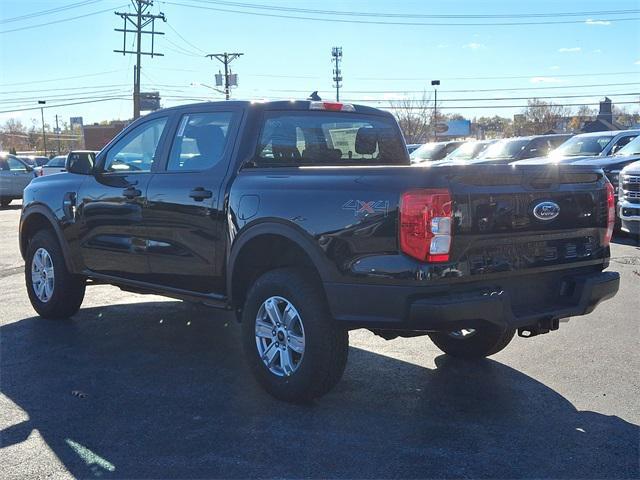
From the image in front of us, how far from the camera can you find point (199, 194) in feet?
15.9

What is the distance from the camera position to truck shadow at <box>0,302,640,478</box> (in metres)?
3.44

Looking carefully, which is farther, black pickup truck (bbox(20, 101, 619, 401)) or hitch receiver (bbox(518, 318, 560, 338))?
hitch receiver (bbox(518, 318, 560, 338))

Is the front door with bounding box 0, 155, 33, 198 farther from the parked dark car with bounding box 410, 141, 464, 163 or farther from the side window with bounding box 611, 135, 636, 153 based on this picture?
the side window with bounding box 611, 135, 636, 153

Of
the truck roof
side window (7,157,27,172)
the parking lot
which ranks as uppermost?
the truck roof

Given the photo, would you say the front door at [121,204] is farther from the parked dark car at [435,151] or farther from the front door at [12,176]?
the front door at [12,176]

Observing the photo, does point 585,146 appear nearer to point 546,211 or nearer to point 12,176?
point 546,211

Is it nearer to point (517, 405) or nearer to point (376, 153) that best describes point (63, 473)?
point (517, 405)

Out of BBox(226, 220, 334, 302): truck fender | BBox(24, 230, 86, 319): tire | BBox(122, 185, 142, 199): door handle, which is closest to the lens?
BBox(226, 220, 334, 302): truck fender

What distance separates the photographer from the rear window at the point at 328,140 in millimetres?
4996

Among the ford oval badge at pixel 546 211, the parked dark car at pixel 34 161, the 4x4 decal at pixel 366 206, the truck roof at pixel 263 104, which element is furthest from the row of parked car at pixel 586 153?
the parked dark car at pixel 34 161

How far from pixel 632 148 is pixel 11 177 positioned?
698 inches

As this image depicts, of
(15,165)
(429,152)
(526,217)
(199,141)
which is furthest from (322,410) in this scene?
(15,165)

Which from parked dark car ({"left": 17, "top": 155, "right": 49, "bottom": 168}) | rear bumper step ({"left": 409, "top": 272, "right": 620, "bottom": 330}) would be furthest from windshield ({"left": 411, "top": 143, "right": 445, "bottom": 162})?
parked dark car ({"left": 17, "top": 155, "right": 49, "bottom": 168})

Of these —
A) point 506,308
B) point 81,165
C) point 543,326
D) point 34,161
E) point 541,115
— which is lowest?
point 543,326
